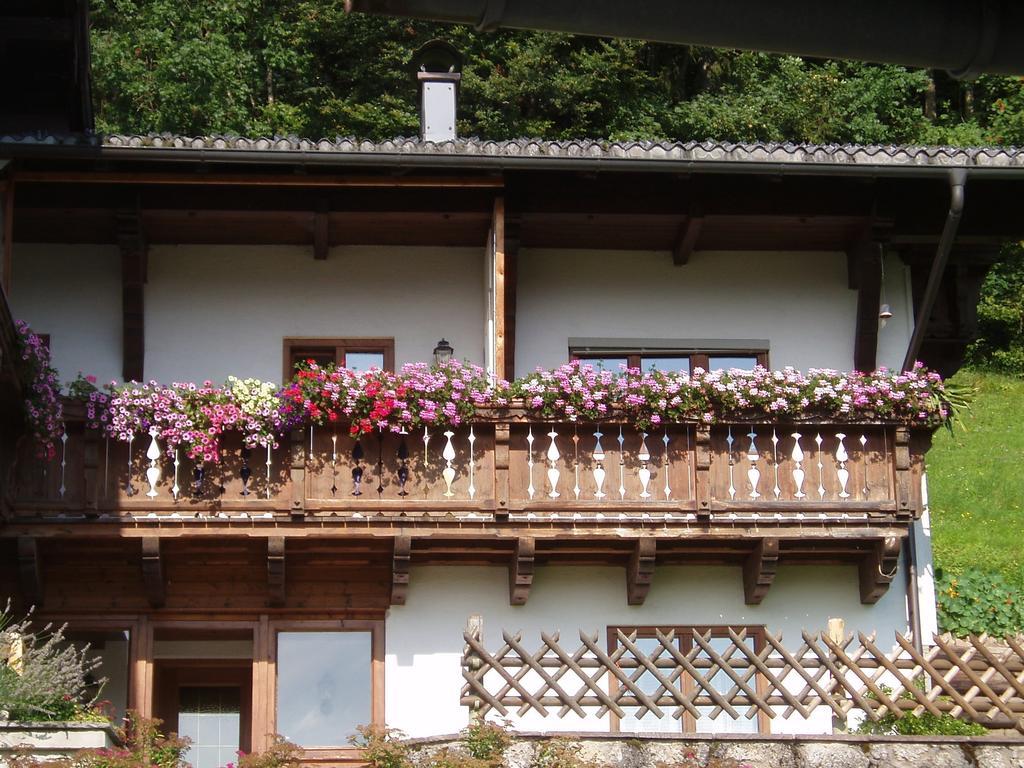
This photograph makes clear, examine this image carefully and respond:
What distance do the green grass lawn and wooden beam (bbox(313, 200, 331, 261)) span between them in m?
9.02

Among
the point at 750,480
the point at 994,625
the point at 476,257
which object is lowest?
the point at 994,625

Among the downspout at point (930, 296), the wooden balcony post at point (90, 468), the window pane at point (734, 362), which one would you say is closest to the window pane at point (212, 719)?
the wooden balcony post at point (90, 468)

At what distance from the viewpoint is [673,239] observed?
1630 centimetres

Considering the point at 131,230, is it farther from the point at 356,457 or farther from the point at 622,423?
the point at 622,423

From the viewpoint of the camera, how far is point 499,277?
15.1 m

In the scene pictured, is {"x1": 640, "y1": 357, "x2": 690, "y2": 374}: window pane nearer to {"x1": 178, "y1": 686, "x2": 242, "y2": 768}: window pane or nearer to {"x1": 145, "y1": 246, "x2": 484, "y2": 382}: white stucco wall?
{"x1": 145, "y1": 246, "x2": 484, "y2": 382}: white stucco wall

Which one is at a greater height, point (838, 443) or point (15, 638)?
point (838, 443)

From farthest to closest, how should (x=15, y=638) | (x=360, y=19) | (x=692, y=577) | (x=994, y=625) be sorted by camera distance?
(x=360, y=19), (x=994, y=625), (x=692, y=577), (x=15, y=638)

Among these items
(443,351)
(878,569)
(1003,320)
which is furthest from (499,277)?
(1003,320)

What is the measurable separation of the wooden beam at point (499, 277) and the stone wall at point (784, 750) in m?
4.02

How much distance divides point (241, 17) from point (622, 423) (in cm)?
2146

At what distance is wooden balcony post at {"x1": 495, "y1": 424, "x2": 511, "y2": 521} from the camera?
46.2ft

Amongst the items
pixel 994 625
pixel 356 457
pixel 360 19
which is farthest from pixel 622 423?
pixel 360 19

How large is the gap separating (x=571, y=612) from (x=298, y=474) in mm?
2909
